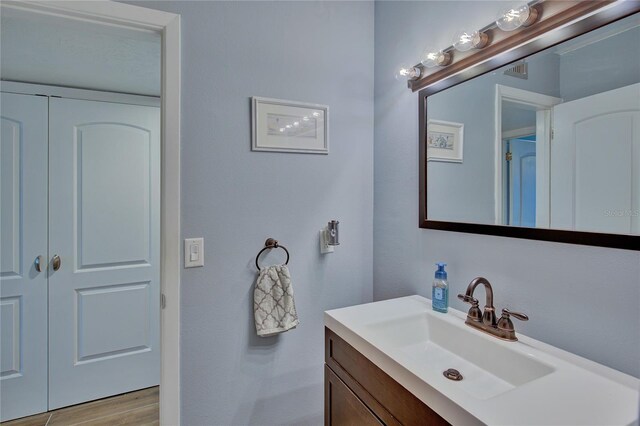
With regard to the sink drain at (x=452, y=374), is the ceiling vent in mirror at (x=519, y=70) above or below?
above

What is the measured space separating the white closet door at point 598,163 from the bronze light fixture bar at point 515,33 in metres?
0.23

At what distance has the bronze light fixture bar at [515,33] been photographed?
0.88 metres

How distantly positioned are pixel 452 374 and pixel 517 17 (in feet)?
3.67

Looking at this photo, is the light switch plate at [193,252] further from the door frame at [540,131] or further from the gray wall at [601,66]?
the gray wall at [601,66]

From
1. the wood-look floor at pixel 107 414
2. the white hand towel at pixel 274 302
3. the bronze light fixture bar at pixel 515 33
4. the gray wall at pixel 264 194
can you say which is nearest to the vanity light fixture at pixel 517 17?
the bronze light fixture bar at pixel 515 33

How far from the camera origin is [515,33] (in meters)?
1.03

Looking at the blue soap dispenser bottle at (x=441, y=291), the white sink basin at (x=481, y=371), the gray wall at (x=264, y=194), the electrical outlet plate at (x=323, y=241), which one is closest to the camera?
the white sink basin at (x=481, y=371)

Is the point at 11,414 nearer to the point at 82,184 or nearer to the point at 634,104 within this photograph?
the point at 82,184

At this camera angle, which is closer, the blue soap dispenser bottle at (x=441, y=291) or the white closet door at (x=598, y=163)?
the white closet door at (x=598, y=163)

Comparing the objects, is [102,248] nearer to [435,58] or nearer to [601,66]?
[435,58]

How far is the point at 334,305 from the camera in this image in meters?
1.66

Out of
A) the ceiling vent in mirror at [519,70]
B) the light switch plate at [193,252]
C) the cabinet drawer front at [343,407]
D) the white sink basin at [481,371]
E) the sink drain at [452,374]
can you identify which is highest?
the ceiling vent in mirror at [519,70]

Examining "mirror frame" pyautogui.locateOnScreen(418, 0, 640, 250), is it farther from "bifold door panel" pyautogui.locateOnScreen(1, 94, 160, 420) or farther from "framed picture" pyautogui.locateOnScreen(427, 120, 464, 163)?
"bifold door panel" pyautogui.locateOnScreen(1, 94, 160, 420)

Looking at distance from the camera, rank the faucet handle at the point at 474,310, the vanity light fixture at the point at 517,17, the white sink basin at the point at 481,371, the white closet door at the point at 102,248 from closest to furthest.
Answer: the white sink basin at the point at 481,371, the vanity light fixture at the point at 517,17, the faucet handle at the point at 474,310, the white closet door at the point at 102,248
